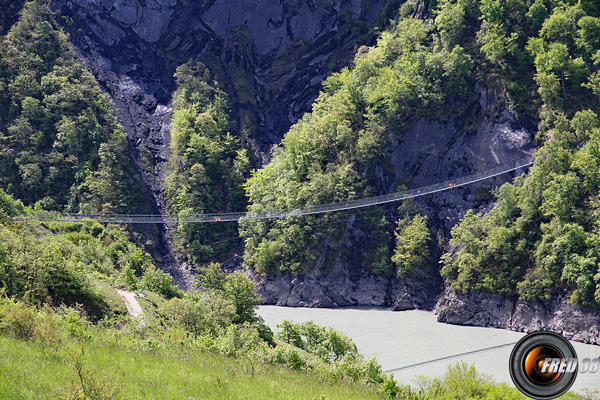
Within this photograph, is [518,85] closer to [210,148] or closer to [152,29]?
[210,148]

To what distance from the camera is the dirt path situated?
22.5 meters

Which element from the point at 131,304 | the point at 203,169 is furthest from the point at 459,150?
the point at 131,304

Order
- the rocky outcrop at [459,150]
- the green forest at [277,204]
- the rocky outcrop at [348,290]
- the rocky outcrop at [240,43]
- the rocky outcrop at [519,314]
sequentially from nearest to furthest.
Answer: the green forest at [277,204] → the rocky outcrop at [519,314] → the rocky outcrop at [459,150] → the rocky outcrop at [348,290] → the rocky outcrop at [240,43]

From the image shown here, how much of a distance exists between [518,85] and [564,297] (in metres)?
16.8

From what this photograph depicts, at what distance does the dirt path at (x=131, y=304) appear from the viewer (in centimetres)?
2245

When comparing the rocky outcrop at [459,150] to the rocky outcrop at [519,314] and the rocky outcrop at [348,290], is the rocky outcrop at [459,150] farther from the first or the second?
the rocky outcrop at [519,314]

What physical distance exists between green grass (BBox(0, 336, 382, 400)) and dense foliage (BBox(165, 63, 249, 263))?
138 feet

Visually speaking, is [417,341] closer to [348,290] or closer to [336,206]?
[348,290]

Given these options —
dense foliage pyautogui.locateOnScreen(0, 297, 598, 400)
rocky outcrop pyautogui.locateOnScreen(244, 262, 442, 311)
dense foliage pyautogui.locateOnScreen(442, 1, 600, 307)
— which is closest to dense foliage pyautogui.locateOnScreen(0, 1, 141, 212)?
rocky outcrop pyautogui.locateOnScreen(244, 262, 442, 311)

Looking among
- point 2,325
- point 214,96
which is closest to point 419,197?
point 214,96

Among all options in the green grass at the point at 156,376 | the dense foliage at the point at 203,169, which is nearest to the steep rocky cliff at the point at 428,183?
the dense foliage at the point at 203,169

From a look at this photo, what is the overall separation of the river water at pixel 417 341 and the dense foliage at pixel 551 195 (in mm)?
3443

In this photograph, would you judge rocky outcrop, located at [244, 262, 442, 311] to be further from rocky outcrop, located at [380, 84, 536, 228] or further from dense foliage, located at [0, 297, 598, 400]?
dense foliage, located at [0, 297, 598, 400]

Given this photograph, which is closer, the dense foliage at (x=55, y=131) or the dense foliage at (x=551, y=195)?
the dense foliage at (x=551, y=195)
